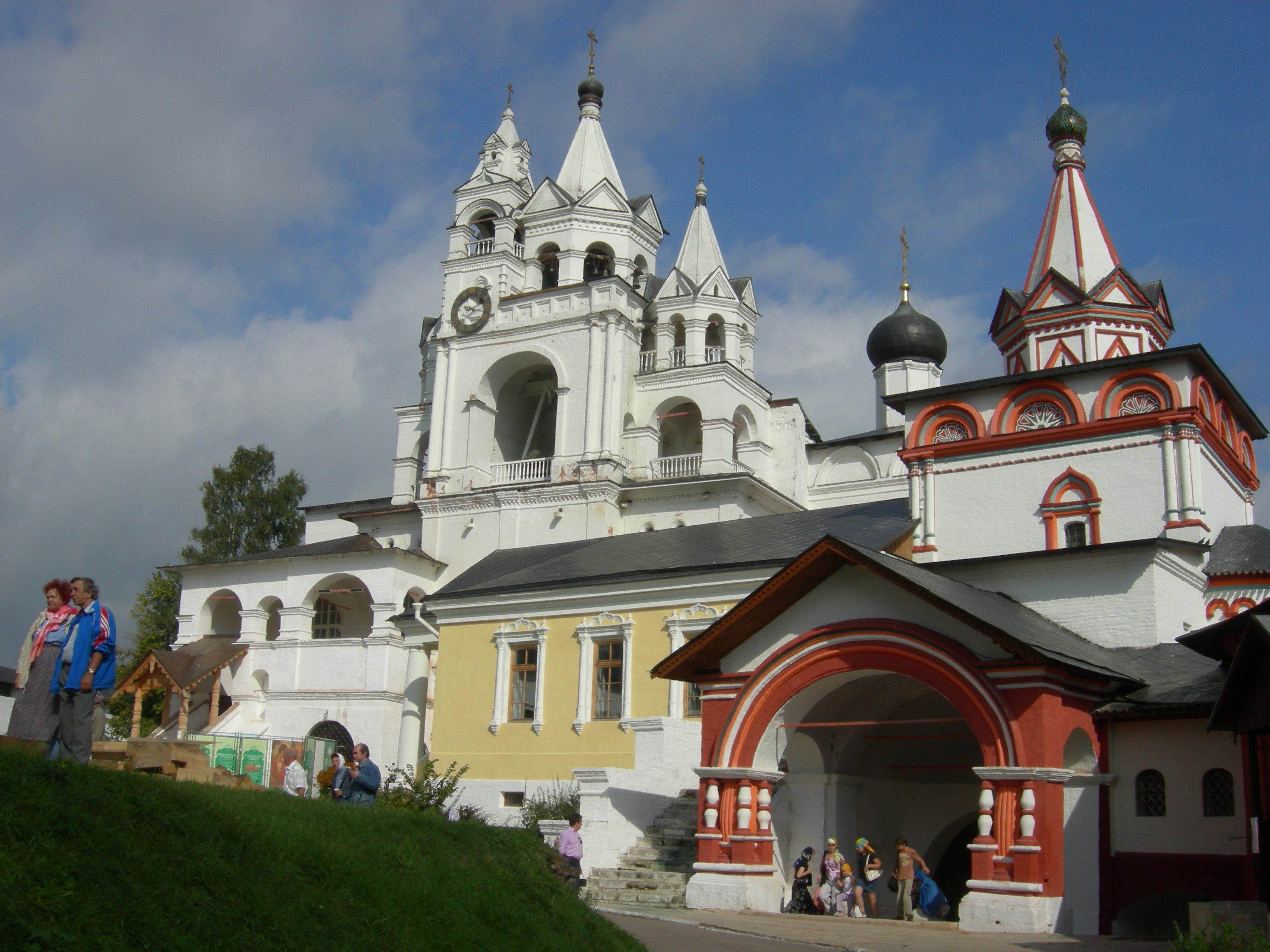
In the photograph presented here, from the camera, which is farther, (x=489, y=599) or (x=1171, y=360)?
(x=489, y=599)

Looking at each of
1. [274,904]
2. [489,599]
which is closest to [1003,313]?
[489,599]

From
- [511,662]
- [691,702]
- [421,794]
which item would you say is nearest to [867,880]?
[421,794]

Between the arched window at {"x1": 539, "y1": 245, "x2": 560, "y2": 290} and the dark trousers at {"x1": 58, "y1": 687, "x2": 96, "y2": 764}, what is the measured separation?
113ft

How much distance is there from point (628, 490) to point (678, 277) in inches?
339

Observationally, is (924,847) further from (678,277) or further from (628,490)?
(678,277)

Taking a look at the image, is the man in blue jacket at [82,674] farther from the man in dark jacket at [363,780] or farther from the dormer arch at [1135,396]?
the dormer arch at [1135,396]

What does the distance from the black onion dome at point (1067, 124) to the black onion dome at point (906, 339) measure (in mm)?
17793

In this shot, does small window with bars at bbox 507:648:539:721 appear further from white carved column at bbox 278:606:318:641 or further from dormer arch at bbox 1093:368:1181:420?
white carved column at bbox 278:606:318:641

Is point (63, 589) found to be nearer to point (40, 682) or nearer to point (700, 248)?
point (40, 682)

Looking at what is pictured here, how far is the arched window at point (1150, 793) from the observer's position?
15.9m

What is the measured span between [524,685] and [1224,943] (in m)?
19.4

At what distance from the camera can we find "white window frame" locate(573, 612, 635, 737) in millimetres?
25625

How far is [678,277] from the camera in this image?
43.4 m

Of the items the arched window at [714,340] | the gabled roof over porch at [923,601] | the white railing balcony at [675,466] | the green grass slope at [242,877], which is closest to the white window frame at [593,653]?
the gabled roof over porch at [923,601]
